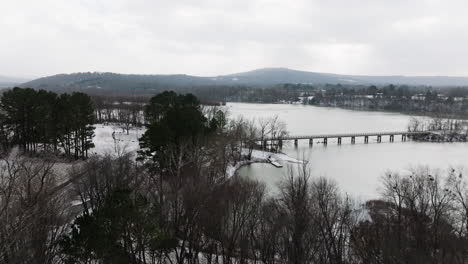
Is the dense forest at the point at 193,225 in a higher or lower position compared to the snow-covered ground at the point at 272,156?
higher

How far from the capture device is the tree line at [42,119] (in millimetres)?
20016

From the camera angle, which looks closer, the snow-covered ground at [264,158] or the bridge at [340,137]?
the snow-covered ground at [264,158]

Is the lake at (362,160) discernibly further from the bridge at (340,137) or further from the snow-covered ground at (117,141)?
the snow-covered ground at (117,141)

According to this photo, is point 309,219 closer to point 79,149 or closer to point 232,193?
point 232,193

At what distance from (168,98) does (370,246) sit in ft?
66.9

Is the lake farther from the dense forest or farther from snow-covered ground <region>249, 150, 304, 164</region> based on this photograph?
the dense forest

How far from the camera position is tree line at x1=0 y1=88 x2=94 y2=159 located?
2002 cm

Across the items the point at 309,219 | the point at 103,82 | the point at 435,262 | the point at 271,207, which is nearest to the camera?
the point at 435,262

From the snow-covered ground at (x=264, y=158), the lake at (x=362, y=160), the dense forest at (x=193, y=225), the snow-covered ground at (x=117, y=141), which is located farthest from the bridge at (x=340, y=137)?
the dense forest at (x=193, y=225)

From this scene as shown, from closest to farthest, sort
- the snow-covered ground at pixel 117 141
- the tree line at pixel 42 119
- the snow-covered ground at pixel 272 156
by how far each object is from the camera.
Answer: the tree line at pixel 42 119, the snow-covered ground at pixel 117 141, the snow-covered ground at pixel 272 156

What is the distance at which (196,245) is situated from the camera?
9820 mm

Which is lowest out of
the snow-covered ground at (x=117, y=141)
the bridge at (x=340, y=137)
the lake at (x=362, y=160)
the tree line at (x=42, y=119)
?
the lake at (x=362, y=160)

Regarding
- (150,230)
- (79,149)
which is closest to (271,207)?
(150,230)

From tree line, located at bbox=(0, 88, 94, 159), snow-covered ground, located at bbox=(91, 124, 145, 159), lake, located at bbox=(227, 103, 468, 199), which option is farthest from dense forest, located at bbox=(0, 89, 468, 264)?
snow-covered ground, located at bbox=(91, 124, 145, 159)
